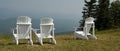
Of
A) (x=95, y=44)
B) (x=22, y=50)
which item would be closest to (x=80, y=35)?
Result: (x=95, y=44)

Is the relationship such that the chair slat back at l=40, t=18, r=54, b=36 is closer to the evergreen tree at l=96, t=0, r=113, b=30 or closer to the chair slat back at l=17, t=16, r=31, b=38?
the chair slat back at l=17, t=16, r=31, b=38

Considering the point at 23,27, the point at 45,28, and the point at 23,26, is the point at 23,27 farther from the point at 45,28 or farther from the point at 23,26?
the point at 45,28

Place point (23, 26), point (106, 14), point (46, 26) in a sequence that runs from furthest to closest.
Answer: point (106, 14)
point (46, 26)
point (23, 26)

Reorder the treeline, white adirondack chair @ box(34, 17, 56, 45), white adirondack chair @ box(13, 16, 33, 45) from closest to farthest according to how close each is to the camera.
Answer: white adirondack chair @ box(13, 16, 33, 45)
white adirondack chair @ box(34, 17, 56, 45)
the treeline

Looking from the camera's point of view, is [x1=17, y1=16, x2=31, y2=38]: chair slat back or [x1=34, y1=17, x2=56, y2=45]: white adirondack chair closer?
[x1=17, y1=16, x2=31, y2=38]: chair slat back

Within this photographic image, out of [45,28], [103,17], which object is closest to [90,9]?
[103,17]

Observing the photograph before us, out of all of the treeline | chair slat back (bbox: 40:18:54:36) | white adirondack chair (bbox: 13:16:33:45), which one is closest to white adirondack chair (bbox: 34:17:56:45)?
chair slat back (bbox: 40:18:54:36)

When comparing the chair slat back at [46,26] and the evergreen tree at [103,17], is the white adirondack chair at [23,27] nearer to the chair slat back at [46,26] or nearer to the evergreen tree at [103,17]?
the chair slat back at [46,26]

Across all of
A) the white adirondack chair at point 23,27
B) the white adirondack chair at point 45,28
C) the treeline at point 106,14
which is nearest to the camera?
the white adirondack chair at point 23,27

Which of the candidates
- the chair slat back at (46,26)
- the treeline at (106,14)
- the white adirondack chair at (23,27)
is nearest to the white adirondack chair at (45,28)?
the chair slat back at (46,26)

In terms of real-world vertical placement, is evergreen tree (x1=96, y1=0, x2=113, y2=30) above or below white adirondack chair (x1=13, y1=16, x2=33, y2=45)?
below

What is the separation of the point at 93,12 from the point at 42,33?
34846 millimetres

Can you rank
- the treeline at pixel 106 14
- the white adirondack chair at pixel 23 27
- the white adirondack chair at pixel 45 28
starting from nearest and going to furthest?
the white adirondack chair at pixel 23 27, the white adirondack chair at pixel 45 28, the treeline at pixel 106 14

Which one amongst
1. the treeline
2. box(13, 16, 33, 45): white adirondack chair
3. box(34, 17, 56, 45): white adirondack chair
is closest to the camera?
box(13, 16, 33, 45): white adirondack chair
